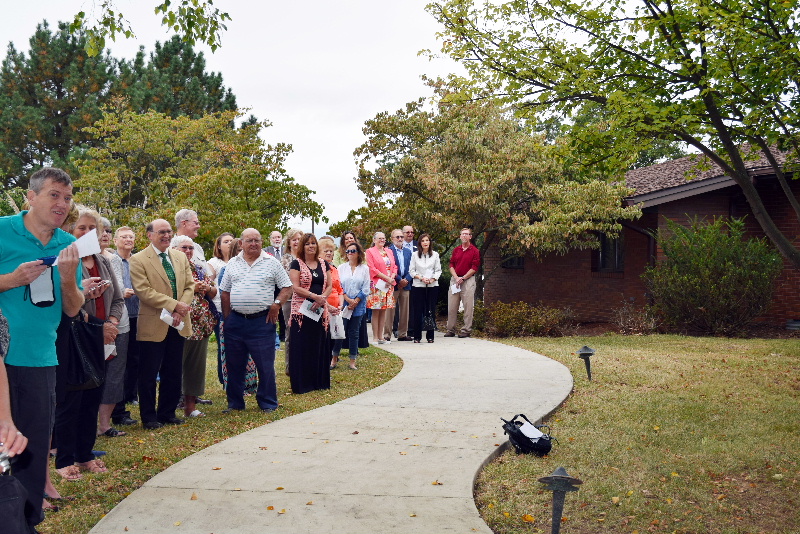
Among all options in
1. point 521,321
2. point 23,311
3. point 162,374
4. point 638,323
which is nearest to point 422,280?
point 521,321

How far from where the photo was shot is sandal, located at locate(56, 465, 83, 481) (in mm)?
5707

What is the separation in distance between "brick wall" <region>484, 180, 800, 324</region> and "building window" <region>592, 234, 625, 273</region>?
17 cm

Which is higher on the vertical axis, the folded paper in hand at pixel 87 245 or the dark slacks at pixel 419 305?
the folded paper in hand at pixel 87 245

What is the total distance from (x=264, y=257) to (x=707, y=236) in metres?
11.6

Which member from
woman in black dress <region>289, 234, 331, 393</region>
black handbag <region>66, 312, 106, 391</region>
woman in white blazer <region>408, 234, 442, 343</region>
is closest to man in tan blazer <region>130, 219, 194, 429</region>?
black handbag <region>66, 312, 106, 391</region>

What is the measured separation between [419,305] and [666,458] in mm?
8689

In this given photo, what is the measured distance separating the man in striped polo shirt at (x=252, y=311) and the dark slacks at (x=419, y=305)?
676 cm

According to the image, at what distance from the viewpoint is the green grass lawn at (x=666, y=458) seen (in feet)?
16.9

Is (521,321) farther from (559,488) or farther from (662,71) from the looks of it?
(559,488)

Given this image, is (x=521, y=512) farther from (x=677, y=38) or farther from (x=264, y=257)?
(x=677, y=38)

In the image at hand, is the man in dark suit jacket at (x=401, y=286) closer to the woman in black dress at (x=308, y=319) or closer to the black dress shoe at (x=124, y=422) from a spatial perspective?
the woman in black dress at (x=308, y=319)

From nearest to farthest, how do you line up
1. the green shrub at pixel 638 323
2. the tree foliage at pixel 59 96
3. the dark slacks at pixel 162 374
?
the dark slacks at pixel 162 374, the green shrub at pixel 638 323, the tree foliage at pixel 59 96

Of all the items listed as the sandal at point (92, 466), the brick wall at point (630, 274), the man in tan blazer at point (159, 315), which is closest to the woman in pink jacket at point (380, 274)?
the man in tan blazer at point (159, 315)

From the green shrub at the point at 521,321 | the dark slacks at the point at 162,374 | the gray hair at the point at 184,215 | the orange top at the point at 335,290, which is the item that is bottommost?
the dark slacks at the point at 162,374
